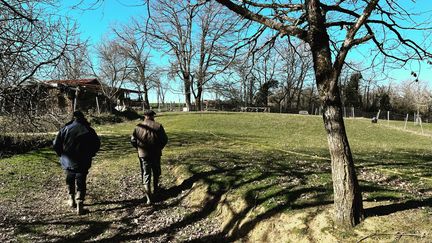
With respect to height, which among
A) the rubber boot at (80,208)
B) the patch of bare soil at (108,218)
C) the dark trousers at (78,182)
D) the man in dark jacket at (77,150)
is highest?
the man in dark jacket at (77,150)

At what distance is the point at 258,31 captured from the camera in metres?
6.54

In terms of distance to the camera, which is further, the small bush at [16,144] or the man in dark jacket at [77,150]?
the small bush at [16,144]

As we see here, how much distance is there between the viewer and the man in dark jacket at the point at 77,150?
7.56 meters

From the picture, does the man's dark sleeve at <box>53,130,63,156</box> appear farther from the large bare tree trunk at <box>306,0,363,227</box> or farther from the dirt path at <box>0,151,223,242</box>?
the large bare tree trunk at <box>306,0,363,227</box>

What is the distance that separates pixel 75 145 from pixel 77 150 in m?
0.11

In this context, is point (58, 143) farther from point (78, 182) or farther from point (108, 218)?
point (108, 218)

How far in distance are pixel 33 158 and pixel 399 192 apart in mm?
12193

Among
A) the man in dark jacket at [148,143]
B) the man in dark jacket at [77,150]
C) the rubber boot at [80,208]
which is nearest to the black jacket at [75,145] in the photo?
the man in dark jacket at [77,150]

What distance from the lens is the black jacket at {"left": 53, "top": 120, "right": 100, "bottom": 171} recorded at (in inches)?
298

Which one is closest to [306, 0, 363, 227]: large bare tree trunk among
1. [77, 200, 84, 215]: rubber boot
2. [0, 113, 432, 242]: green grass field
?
[0, 113, 432, 242]: green grass field

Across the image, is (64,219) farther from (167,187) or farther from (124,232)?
(167,187)

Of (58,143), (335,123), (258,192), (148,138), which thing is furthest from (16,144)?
(335,123)

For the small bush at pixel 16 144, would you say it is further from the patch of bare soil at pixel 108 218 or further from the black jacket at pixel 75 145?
the black jacket at pixel 75 145

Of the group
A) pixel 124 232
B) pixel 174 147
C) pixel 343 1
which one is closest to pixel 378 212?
pixel 343 1
